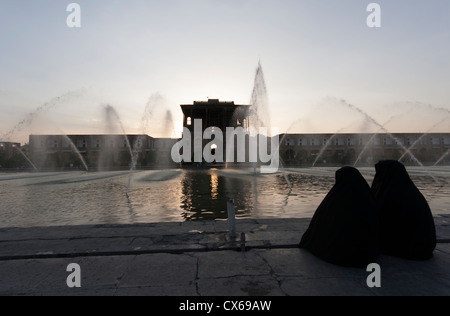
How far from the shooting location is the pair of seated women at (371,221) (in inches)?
182

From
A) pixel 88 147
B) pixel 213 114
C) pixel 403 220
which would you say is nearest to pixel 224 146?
pixel 213 114

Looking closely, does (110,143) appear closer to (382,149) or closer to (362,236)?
(382,149)

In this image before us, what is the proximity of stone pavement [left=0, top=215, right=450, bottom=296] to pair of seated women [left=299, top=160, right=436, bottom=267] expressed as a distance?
0.21 metres

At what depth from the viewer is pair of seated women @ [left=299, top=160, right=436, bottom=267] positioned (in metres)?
4.61

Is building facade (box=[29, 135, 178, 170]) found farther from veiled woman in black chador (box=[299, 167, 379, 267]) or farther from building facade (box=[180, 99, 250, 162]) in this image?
veiled woman in black chador (box=[299, 167, 379, 267])

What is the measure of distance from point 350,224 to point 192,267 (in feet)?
8.37

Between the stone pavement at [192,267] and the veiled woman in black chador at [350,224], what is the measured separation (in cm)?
22

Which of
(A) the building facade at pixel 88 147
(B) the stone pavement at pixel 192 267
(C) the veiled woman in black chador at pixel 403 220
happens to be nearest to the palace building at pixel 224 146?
(A) the building facade at pixel 88 147

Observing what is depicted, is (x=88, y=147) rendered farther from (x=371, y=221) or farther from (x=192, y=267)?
(x=371, y=221)

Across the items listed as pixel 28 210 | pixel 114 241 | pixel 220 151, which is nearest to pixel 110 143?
pixel 220 151

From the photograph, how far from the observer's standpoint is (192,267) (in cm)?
478

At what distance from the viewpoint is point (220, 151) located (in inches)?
2881

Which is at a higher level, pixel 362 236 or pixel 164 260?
pixel 362 236
